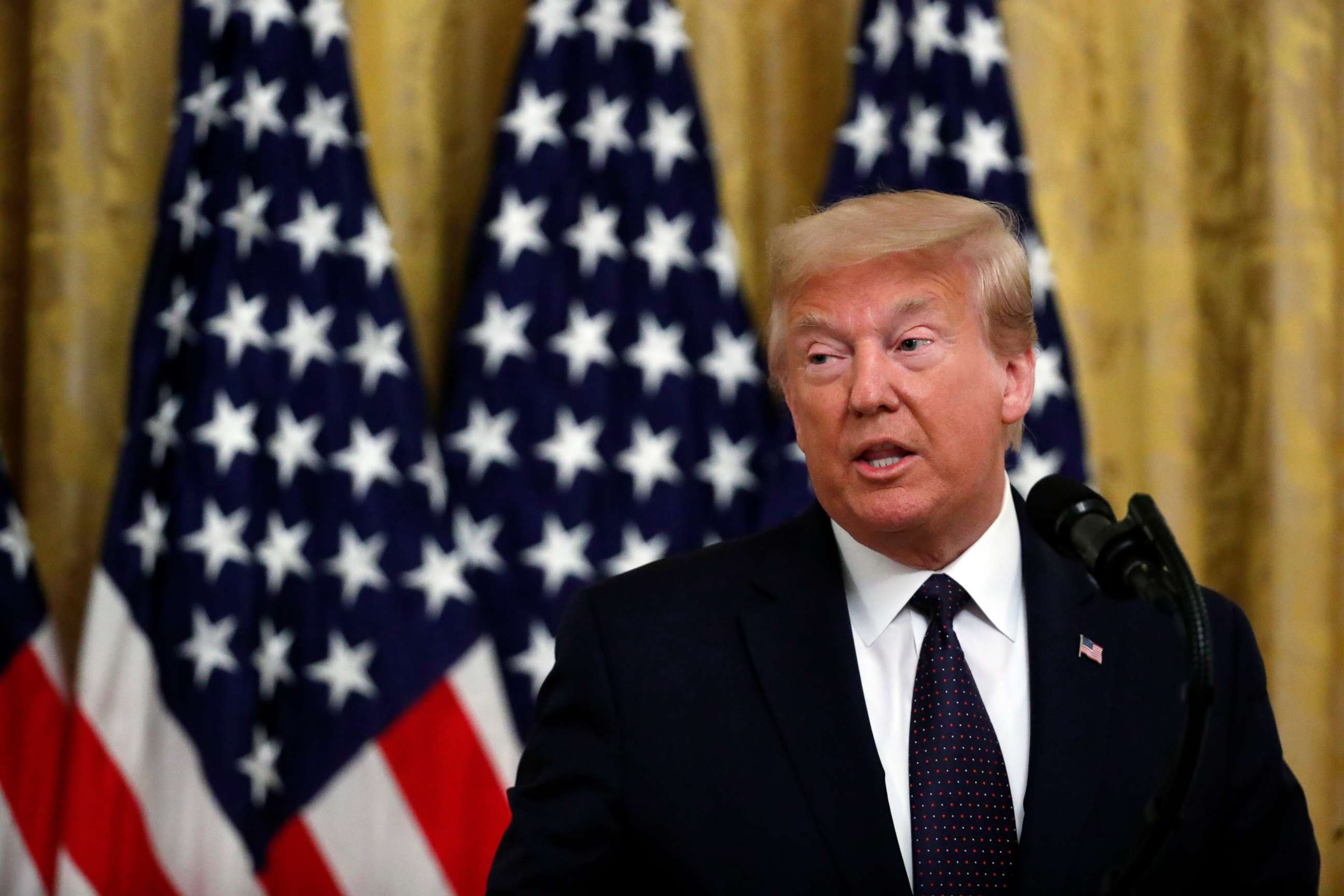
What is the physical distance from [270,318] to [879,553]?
1.78 meters

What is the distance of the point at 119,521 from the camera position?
2.99m

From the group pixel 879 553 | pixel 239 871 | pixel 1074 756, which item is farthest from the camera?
pixel 239 871

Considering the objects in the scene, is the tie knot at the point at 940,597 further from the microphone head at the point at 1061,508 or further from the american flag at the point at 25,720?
the american flag at the point at 25,720

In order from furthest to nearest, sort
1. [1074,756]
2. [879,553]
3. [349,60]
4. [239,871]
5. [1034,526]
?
[349,60]
[239,871]
[879,553]
[1074,756]
[1034,526]

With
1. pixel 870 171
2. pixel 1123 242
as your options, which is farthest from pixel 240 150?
pixel 1123 242

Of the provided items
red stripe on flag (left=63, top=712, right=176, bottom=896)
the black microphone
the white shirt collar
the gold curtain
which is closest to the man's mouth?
the white shirt collar

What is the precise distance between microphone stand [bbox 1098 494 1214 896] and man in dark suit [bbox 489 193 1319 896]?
0.52m

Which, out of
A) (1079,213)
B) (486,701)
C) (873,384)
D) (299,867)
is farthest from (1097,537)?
(1079,213)

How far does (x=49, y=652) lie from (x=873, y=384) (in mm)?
2260

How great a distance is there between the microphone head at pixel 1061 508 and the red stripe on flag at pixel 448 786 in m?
1.93

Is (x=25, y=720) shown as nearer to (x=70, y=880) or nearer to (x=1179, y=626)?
(x=70, y=880)

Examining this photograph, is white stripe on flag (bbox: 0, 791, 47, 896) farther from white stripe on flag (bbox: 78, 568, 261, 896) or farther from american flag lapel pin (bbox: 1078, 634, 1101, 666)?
american flag lapel pin (bbox: 1078, 634, 1101, 666)

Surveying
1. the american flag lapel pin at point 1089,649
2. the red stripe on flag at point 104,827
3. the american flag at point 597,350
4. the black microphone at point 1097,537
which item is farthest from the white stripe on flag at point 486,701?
the black microphone at point 1097,537

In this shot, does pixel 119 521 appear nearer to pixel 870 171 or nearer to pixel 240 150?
pixel 240 150
